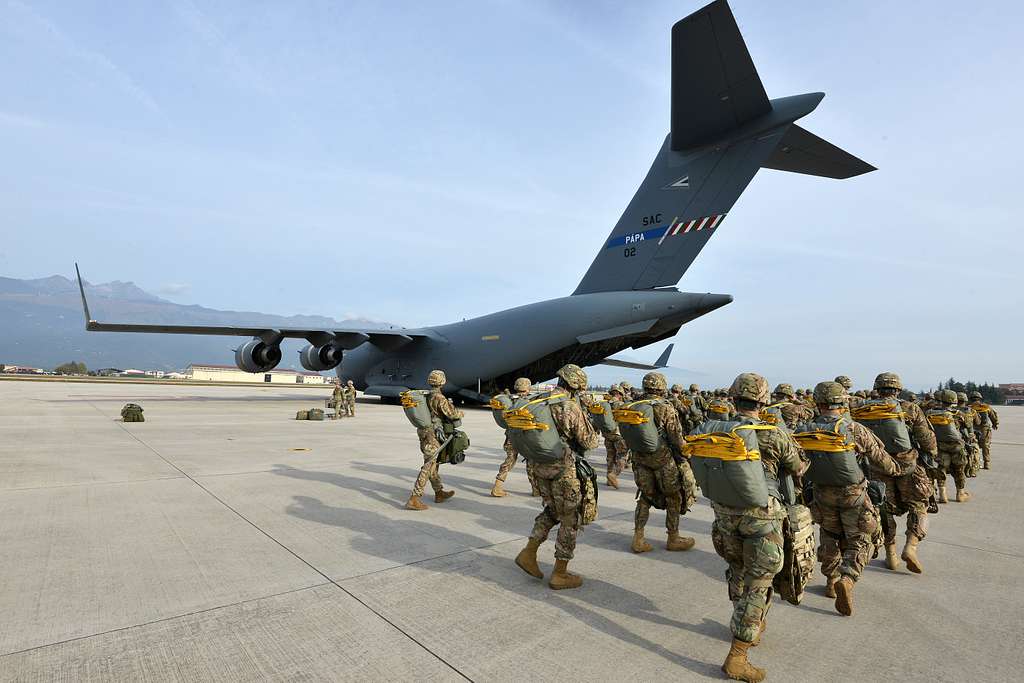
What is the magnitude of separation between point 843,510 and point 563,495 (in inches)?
86.5

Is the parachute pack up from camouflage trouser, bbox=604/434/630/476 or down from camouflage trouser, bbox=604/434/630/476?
down

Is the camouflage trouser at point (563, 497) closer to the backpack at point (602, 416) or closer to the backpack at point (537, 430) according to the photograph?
the backpack at point (537, 430)

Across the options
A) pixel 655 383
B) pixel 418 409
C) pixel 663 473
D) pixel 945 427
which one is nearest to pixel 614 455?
pixel 655 383

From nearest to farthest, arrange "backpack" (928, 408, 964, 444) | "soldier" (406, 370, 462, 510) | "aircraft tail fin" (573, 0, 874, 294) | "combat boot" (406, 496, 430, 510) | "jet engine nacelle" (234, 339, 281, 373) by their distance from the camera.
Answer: "combat boot" (406, 496, 430, 510) < "soldier" (406, 370, 462, 510) < "backpack" (928, 408, 964, 444) < "aircraft tail fin" (573, 0, 874, 294) < "jet engine nacelle" (234, 339, 281, 373)

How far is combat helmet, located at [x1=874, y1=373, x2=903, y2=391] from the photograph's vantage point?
5529 mm

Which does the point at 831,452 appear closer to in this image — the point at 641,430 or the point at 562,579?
the point at 641,430

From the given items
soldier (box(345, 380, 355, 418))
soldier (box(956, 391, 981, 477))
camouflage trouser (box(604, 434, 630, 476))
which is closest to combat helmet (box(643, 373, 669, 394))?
camouflage trouser (box(604, 434, 630, 476))

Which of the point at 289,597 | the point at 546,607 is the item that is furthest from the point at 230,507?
the point at 546,607

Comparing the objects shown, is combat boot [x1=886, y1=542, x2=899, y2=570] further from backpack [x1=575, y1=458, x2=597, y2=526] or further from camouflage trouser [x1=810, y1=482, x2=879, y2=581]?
backpack [x1=575, y1=458, x2=597, y2=526]

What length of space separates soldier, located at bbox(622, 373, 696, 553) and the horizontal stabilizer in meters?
10.9

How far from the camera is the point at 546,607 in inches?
156

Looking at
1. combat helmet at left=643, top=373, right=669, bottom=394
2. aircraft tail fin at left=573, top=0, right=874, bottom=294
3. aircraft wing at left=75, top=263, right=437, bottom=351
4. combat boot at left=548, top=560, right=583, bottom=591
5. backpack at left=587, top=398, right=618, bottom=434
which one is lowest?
combat boot at left=548, top=560, right=583, bottom=591

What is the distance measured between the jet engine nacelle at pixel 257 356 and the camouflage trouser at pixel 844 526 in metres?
23.0

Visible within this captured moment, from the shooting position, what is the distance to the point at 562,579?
4.32m
